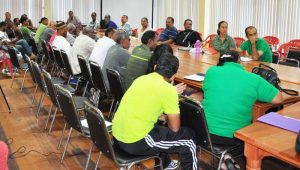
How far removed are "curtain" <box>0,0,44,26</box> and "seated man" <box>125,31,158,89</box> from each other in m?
9.31

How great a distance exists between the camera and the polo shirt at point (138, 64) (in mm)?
4167

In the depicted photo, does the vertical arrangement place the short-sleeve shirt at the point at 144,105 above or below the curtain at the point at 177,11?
below

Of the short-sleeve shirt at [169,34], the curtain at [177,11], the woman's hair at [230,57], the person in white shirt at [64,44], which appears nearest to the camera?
the woman's hair at [230,57]

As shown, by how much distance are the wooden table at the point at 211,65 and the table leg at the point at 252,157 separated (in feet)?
2.60

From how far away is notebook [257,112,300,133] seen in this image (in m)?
2.31

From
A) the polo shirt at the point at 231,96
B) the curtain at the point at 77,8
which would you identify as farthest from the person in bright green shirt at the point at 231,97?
the curtain at the point at 77,8

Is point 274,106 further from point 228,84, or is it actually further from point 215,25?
point 215,25

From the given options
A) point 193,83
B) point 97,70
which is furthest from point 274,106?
point 97,70

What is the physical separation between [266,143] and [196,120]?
2.42 ft

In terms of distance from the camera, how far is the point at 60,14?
12969mm

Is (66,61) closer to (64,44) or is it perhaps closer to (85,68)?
(85,68)

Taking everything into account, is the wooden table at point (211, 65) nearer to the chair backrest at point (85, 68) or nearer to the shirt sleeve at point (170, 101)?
the shirt sleeve at point (170, 101)

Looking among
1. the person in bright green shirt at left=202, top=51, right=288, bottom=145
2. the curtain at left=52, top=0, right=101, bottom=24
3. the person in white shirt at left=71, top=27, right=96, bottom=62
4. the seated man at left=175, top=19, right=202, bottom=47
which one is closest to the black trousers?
the person in bright green shirt at left=202, top=51, right=288, bottom=145

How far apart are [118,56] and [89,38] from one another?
4.48 feet
